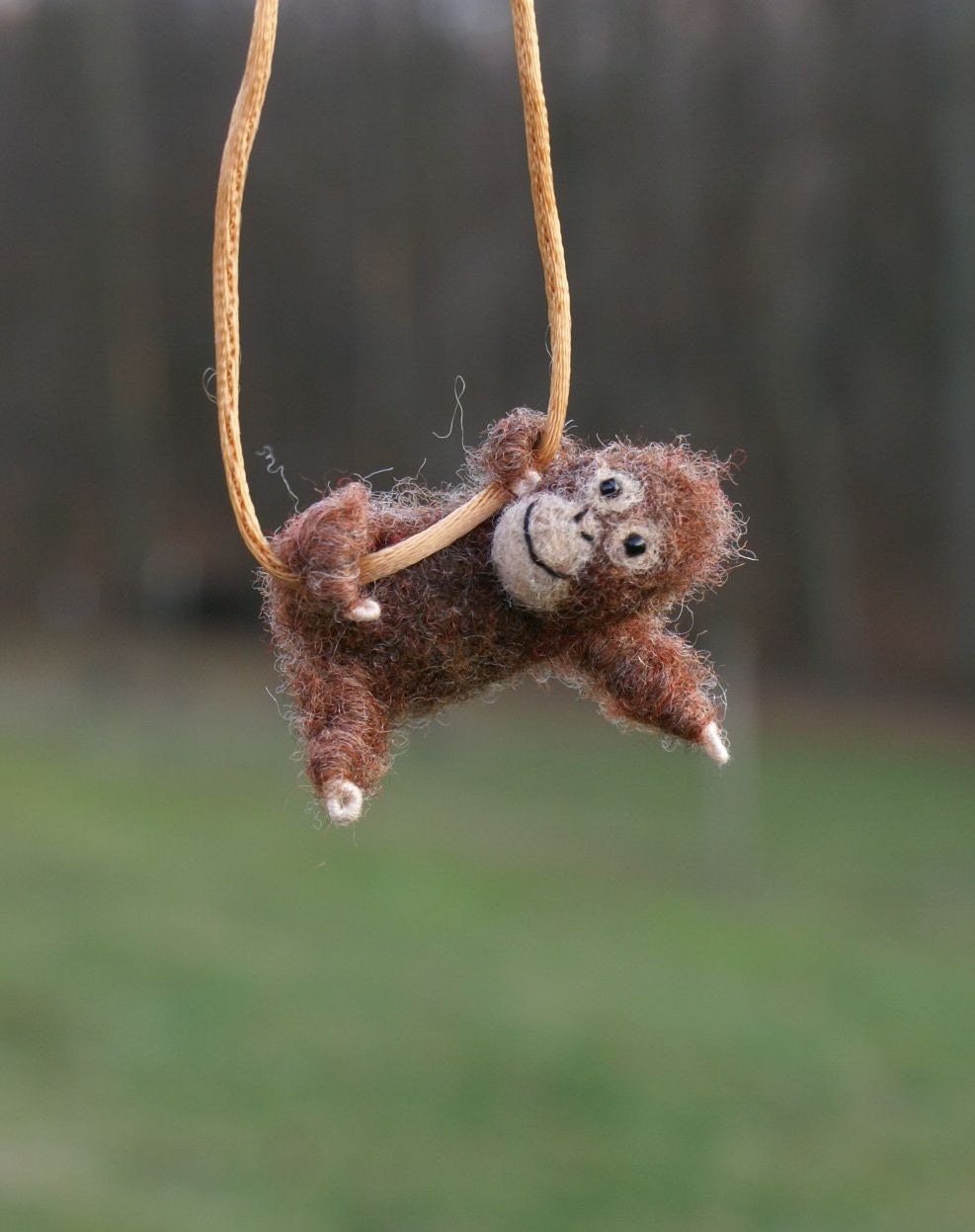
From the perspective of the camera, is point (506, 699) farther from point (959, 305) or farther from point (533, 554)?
point (533, 554)

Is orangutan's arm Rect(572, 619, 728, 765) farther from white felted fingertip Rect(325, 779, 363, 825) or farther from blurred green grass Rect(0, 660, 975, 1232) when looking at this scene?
blurred green grass Rect(0, 660, 975, 1232)

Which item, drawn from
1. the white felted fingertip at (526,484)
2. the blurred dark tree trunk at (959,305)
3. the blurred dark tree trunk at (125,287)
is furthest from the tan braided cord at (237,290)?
the blurred dark tree trunk at (125,287)

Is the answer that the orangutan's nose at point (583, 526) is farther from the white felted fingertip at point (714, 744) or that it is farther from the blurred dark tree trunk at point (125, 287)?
the blurred dark tree trunk at point (125, 287)

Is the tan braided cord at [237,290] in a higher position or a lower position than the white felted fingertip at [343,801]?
higher

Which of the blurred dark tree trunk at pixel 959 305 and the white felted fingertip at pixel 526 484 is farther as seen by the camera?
the blurred dark tree trunk at pixel 959 305

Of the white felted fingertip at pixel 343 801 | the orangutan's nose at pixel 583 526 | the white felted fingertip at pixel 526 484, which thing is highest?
the white felted fingertip at pixel 526 484

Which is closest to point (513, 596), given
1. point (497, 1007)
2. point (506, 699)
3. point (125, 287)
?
point (497, 1007)

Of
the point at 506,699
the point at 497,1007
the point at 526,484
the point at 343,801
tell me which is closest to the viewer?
the point at 343,801
